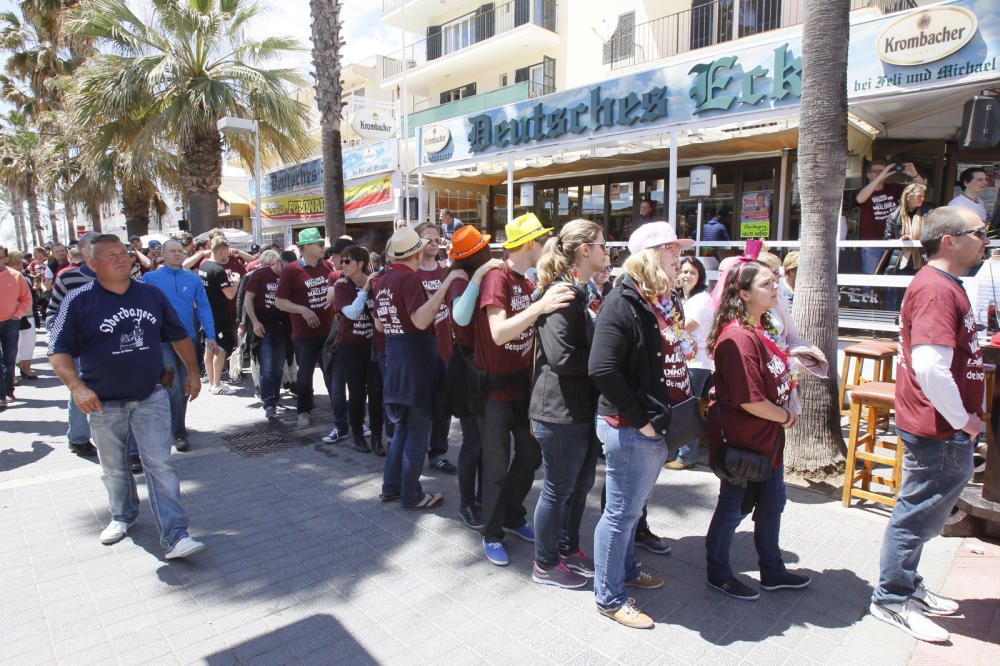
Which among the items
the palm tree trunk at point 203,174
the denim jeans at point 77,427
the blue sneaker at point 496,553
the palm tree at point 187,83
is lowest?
the blue sneaker at point 496,553

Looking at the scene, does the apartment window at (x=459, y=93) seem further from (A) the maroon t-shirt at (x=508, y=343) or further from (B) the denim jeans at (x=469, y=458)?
(A) the maroon t-shirt at (x=508, y=343)

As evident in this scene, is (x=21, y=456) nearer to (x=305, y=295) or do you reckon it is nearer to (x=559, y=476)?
(x=305, y=295)

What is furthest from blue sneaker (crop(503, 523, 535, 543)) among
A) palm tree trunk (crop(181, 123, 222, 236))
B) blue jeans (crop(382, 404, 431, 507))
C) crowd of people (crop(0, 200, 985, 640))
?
palm tree trunk (crop(181, 123, 222, 236))

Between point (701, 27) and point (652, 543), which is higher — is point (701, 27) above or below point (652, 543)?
above

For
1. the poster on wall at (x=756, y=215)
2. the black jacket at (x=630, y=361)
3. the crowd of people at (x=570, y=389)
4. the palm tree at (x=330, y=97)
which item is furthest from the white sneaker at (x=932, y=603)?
the poster on wall at (x=756, y=215)

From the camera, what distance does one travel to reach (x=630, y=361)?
2742mm

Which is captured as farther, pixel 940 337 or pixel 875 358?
pixel 875 358

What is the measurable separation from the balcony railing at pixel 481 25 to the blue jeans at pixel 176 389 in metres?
17.7

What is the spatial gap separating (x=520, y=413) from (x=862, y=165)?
9.28 meters

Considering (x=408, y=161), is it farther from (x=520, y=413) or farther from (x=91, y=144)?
(x=520, y=413)

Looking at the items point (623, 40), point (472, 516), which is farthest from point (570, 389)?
point (623, 40)

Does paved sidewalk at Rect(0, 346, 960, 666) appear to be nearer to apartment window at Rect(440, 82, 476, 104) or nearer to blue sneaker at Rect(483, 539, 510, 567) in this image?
blue sneaker at Rect(483, 539, 510, 567)

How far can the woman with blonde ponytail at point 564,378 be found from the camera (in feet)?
9.70

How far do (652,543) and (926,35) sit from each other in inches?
261
